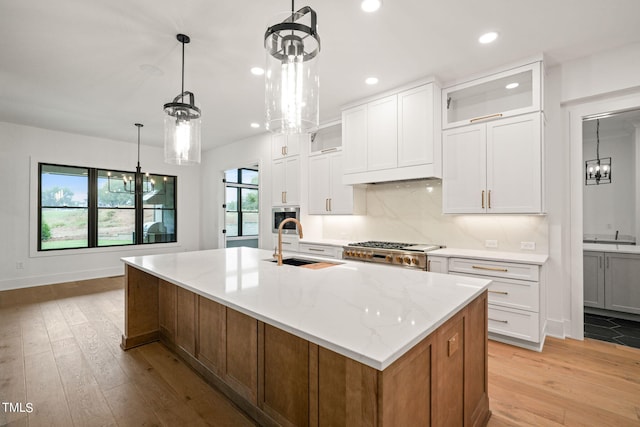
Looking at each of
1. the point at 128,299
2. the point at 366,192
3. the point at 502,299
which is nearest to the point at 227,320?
the point at 128,299

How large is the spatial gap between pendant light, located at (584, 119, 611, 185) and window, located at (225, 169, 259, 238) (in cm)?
645

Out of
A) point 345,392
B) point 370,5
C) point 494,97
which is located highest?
point 370,5

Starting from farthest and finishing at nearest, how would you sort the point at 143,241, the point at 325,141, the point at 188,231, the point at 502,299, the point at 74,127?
the point at 188,231 → the point at 143,241 → the point at 74,127 → the point at 325,141 → the point at 502,299

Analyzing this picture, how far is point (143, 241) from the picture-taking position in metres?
6.61

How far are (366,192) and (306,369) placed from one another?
3348 millimetres

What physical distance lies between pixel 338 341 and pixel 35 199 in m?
6.64

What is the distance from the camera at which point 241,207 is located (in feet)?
25.6

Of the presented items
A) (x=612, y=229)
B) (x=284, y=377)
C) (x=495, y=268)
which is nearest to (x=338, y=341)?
(x=284, y=377)

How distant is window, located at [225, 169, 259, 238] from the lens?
7.53 m

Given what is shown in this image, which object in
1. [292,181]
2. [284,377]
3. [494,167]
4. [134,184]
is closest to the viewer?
[284,377]

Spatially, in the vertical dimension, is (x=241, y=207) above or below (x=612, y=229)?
above

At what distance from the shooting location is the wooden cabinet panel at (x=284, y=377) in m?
1.41

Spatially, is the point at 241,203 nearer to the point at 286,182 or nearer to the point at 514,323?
the point at 286,182

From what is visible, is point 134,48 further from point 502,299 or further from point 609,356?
point 609,356
